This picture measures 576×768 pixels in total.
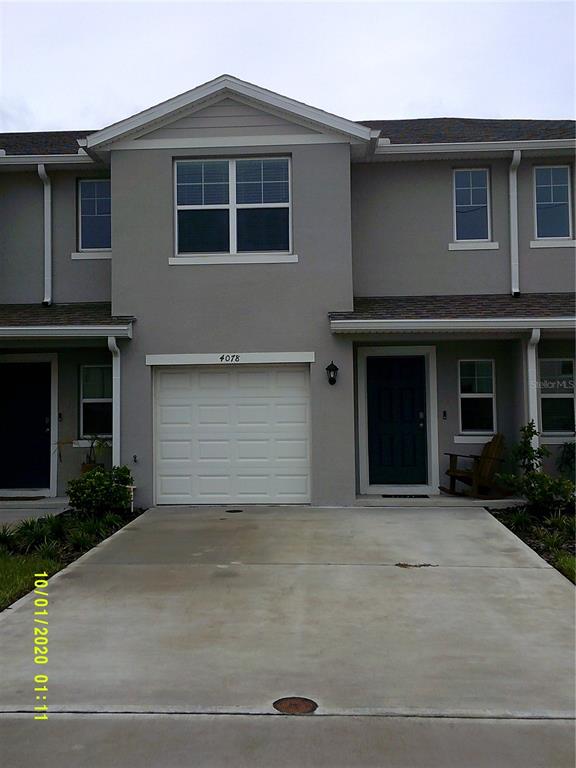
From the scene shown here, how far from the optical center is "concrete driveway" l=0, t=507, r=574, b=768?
395 centimetres

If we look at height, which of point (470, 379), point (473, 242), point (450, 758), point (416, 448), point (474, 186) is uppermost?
point (474, 186)

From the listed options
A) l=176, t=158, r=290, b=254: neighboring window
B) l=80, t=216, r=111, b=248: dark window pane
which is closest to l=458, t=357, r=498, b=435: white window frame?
l=176, t=158, r=290, b=254: neighboring window

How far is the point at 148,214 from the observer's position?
11.3 meters

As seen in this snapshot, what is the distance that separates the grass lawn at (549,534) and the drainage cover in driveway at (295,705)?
3.80 m

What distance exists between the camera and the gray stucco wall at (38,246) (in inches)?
492

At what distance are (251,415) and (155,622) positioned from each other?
225 inches

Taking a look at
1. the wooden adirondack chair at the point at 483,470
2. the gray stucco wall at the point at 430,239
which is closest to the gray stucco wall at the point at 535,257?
the gray stucco wall at the point at 430,239

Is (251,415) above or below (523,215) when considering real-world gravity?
below

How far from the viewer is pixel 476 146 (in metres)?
11.8

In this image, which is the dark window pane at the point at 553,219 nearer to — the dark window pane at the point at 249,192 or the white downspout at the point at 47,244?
the dark window pane at the point at 249,192

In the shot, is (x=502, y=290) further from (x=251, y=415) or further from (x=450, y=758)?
(x=450, y=758)

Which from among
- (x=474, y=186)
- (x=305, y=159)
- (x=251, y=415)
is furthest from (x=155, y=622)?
(x=474, y=186)

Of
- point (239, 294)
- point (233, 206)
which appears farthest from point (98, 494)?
point (233, 206)

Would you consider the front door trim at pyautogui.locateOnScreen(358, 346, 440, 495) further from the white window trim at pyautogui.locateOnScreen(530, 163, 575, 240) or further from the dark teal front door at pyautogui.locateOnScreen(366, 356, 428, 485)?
the white window trim at pyautogui.locateOnScreen(530, 163, 575, 240)
